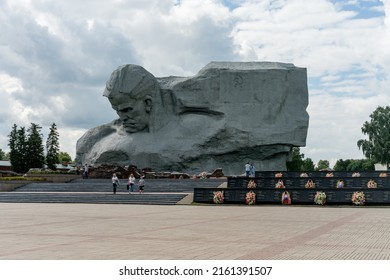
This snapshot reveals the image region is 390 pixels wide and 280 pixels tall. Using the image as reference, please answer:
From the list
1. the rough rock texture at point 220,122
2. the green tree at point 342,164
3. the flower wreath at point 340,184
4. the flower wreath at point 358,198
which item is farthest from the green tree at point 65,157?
the flower wreath at point 358,198

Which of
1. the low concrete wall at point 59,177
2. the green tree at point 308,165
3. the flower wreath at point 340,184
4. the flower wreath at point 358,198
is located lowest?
the flower wreath at point 358,198

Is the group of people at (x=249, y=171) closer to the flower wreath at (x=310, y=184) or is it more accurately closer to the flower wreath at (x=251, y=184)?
the flower wreath at (x=251, y=184)

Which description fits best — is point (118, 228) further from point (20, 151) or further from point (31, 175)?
point (20, 151)

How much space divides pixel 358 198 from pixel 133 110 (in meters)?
21.6

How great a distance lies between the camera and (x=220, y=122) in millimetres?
38250

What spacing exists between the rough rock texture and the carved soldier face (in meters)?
0.10

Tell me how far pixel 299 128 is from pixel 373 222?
87.3 ft

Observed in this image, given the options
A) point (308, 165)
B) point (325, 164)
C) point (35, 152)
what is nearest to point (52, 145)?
point (35, 152)

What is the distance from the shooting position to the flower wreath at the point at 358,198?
64.6 ft

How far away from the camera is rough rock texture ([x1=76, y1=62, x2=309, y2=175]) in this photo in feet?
125

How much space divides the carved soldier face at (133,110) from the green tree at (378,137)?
33.6m

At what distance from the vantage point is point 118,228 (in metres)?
11.2

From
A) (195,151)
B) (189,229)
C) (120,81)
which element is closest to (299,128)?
(195,151)

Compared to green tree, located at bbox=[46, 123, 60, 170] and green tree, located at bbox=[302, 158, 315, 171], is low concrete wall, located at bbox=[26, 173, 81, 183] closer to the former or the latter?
green tree, located at bbox=[46, 123, 60, 170]
